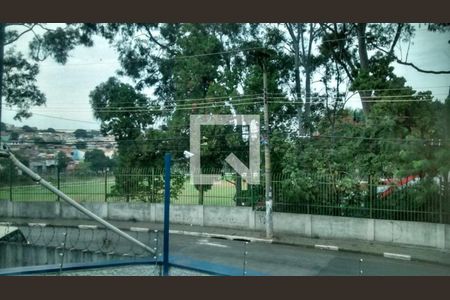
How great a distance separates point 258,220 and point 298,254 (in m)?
3.04

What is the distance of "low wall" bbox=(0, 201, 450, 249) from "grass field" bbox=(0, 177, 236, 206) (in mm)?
281

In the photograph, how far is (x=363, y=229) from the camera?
12.3 m

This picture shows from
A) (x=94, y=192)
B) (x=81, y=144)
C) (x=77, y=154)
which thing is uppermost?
(x=81, y=144)

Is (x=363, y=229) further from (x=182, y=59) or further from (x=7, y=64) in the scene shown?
(x=7, y=64)

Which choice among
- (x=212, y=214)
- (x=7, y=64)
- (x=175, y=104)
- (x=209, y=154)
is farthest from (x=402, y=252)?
(x=7, y=64)

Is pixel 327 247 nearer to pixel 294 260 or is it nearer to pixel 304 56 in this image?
pixel 294 260

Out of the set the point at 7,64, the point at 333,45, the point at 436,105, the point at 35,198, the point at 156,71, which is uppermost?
the point at 333,45

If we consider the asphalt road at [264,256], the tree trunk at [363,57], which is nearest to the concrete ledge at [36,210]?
the asphalt road at [264,256]

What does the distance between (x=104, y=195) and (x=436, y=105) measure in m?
11.9

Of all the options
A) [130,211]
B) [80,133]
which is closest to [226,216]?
[130,211]

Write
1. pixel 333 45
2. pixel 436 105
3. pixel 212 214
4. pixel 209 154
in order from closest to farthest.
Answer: pixel 436 105
pixel 212 214
pixel 209 154
pixel 333 45

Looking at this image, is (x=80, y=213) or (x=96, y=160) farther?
(x=96, y=160)

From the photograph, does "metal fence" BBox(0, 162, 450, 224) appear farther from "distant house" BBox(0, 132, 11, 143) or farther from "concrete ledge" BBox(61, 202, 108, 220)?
"distant house" BBox(0, 132, 11, 143)

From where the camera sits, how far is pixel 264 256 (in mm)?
10734
